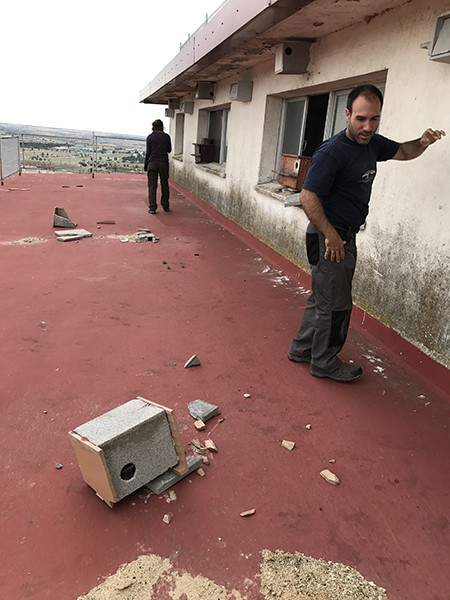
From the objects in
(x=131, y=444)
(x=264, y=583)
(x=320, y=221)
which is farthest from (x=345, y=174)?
(x=264, y=583)

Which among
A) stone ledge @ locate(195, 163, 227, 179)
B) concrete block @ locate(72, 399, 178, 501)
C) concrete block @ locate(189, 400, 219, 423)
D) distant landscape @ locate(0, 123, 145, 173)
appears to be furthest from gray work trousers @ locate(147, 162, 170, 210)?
distant landscape @ locate(0, 123, 145, 173)

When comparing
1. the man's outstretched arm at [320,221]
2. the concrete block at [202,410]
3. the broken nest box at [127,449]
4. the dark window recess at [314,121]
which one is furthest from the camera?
the dark window recess at [314,121]

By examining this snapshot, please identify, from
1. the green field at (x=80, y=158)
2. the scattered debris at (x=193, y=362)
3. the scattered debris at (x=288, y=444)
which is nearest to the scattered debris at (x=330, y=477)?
the scattered debris at (x=288, y=444)

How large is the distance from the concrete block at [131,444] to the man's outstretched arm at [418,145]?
8.52ft

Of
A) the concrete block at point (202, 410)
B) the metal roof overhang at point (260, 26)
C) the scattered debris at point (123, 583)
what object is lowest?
the scattered debris at point (123, 583)

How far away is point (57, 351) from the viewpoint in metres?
Result: 3.70

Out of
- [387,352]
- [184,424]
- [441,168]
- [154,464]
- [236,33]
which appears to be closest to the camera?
[154,464]

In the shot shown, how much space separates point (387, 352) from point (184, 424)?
210cm

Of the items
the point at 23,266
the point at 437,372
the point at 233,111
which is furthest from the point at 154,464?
the point at 233,111

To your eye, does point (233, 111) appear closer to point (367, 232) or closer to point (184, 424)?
point (367, 232)

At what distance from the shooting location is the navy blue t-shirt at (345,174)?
9.78 ft

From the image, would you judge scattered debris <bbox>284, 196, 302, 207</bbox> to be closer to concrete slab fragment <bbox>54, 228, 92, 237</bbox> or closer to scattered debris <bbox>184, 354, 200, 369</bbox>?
scattered debris <bbox>184, 354, 200, 369</bbox>

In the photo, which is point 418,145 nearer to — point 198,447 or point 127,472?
point 198,447

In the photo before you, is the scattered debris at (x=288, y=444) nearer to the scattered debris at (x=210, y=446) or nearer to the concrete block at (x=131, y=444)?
the scattered debris at (x=210, y=446)
